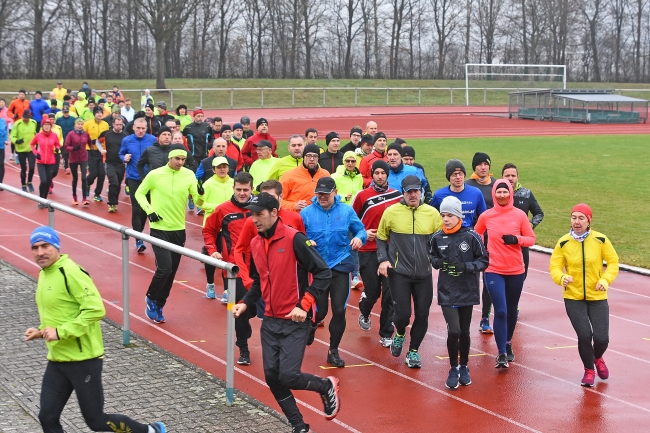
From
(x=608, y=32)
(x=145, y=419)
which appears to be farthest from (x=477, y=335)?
(x=608, y=32)

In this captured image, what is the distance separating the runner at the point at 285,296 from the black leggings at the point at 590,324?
9.79 ft

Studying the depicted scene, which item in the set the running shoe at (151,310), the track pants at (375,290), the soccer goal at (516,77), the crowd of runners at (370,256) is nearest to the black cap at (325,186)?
the crowd of runners at (370,256)

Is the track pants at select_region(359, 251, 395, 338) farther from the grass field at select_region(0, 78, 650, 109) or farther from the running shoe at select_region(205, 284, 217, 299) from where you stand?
the grass field at select_region(0, 78, 650, 109)

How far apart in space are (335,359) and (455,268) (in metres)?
1.69

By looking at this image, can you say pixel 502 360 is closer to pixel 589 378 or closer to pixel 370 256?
pixel 589 378

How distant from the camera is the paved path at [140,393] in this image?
772 cm

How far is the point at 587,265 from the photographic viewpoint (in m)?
8.89

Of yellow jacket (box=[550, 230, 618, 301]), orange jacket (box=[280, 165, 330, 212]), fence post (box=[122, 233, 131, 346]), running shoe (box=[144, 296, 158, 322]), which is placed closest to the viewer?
yellow jacket (box=[550, 230, 618, 301])

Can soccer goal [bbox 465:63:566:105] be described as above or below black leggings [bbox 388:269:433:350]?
above

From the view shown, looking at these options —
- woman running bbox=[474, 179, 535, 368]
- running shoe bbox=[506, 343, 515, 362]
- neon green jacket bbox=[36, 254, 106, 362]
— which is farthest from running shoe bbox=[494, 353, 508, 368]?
neon green jacket bbox=[36, 254, 106, 362]

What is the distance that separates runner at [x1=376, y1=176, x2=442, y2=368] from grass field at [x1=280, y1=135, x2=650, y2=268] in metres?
6.82

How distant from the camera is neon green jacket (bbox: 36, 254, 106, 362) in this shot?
21.3ft

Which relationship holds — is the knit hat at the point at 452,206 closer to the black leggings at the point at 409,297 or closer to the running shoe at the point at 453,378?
the black leggings at the point at 409,297

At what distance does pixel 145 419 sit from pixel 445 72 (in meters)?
71.3
